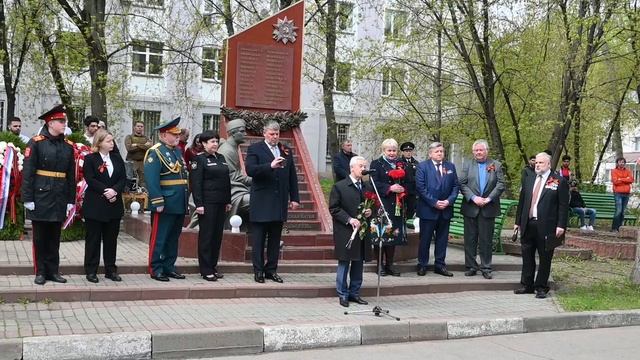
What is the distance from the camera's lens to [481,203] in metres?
9.79

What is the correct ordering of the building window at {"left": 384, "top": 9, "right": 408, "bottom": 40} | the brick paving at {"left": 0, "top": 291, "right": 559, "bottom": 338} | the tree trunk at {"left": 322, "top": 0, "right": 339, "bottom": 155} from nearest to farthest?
→ the brick paving at {"left": 0, "top": 291, "right": 559, "bottom": 338}, the building window at {"left": 384, "top": 9, "right": 408, "bottom": 40}, the tree trunk at {"left": 322, "top": 0, "right": 339, "bottom": 155}

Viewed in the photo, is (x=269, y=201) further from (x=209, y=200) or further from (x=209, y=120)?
(x=209, y=120)

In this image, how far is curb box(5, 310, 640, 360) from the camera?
18.7 feet

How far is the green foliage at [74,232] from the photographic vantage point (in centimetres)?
1091

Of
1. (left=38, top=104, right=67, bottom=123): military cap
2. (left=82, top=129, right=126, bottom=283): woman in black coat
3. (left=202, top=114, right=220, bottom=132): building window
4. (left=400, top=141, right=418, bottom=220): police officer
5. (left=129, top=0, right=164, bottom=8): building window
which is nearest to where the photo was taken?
(left=38, top=104, right=67, bottom=123): military cap

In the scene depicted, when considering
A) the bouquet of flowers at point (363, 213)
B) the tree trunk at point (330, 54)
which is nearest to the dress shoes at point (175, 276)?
the bouquet of flowers at point (363, 213)

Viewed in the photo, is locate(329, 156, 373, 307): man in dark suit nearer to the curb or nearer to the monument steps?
the monument steps

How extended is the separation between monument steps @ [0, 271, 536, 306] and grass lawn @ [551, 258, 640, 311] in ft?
3.09

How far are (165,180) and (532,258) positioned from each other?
5.11 m

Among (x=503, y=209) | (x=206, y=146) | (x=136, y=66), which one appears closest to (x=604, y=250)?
(x=503, y=209)

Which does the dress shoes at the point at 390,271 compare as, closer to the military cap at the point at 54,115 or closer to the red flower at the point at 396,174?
the red flower at the point at 396,174

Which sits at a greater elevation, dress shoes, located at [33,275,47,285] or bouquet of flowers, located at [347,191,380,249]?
bouquet of flowers, located at [347,191,380,249]

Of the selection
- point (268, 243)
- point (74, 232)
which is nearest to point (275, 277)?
point (268, 243)

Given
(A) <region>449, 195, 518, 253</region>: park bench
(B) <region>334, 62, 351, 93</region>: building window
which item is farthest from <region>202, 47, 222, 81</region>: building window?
(A) <region>449, 195, 518, 253</region>: park bench
